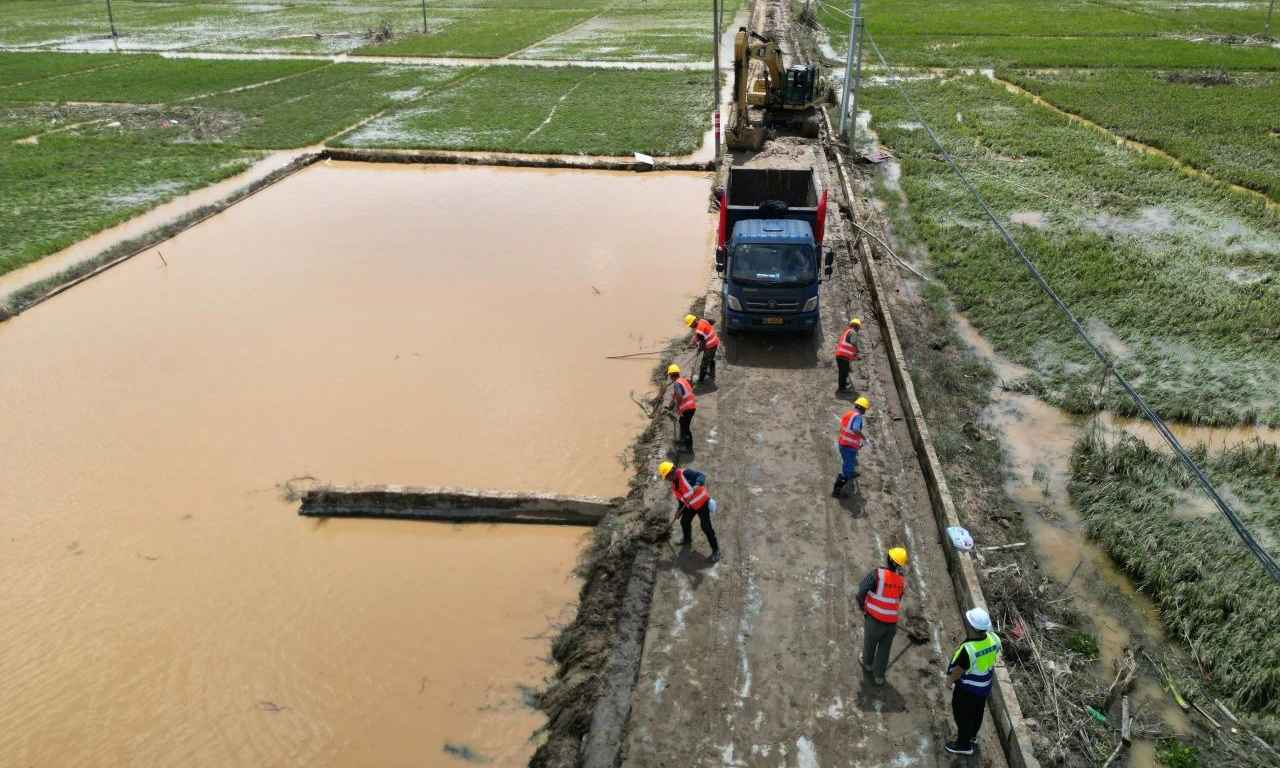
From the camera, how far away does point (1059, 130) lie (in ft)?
102

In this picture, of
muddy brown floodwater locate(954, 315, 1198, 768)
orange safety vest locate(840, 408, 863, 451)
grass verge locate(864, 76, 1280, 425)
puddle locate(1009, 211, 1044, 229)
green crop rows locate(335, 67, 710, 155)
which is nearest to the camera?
muddy brown floodwater locate(954, 315, 1198, 768)

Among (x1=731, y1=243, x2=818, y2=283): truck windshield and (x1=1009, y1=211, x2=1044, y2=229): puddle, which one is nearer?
(x1=731, y1=243, x2=818, y2=283): truck windshield

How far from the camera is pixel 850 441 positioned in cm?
1127

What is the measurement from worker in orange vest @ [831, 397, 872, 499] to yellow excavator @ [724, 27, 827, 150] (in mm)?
19158

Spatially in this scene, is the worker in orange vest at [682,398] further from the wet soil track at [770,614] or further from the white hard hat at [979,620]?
the white hard hat at [979,620]

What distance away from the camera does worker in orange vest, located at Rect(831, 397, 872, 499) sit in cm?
1123

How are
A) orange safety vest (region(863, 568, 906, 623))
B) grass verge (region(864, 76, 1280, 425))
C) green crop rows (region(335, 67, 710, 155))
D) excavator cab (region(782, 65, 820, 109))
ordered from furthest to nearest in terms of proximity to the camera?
1. green crop rows (region(335, 67, 710, 155))
2. excavator cab (region(782, 65, 820, 109))
3. grass verge (region(864, 76, 1280, 425))
4. orange safety vest (region(863, 568, 906, 623))

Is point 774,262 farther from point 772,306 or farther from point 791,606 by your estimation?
point 791,606

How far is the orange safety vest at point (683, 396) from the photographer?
12188 millimetres

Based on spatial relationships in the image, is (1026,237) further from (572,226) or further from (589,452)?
(589,452)

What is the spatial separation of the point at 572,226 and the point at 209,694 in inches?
653

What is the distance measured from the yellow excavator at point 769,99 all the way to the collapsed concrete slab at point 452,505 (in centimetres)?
1974

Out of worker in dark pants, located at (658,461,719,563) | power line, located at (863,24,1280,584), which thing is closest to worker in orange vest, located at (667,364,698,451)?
worker in dark pants, located at (658,461,719,563)

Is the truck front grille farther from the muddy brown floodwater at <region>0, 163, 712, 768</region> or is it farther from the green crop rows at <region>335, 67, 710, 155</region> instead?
the green crop rows at <region>335, 67, 710, 155</region>
